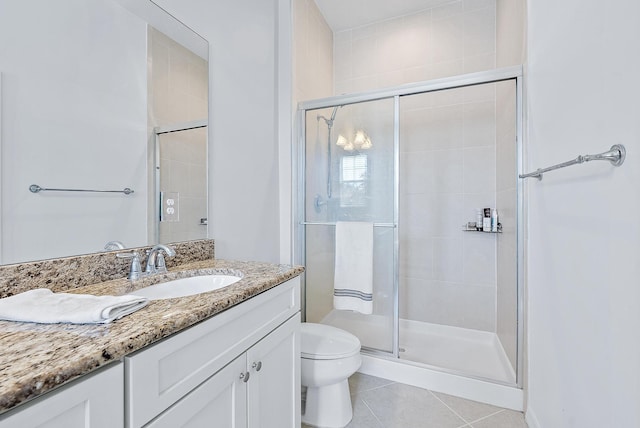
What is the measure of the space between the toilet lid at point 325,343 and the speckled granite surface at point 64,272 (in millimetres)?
924

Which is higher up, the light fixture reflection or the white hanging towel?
the light fixture reflection

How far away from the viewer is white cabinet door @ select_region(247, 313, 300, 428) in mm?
943

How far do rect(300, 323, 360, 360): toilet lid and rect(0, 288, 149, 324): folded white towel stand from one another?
1.00 m

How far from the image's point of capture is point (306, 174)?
223cm

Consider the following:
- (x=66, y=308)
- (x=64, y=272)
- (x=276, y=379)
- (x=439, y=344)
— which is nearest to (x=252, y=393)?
(x=276, y=379)

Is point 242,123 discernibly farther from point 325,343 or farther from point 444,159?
point 444,159

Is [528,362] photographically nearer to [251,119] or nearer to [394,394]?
[394,394]

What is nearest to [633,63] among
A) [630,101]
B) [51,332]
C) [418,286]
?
[630,101]

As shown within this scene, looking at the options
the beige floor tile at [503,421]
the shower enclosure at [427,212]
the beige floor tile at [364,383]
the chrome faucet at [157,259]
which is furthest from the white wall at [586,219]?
the chrome faucet at [157,259]

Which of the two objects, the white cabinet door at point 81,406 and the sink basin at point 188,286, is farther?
the sink basin at point 188,286

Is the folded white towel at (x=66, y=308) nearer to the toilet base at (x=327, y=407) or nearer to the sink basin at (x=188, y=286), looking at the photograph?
the sink basin at (x=188, y=286)

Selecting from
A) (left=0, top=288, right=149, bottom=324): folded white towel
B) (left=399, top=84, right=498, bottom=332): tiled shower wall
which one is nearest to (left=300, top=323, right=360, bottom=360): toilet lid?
(left=0, top=288, right=149, bottom=324): folded white towel

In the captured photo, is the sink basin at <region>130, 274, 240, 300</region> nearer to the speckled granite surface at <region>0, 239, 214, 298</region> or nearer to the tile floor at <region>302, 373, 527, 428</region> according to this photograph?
the speckled granite surface at <region>0, 239, 214, 298</region>

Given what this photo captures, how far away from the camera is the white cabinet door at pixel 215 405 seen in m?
0.67
